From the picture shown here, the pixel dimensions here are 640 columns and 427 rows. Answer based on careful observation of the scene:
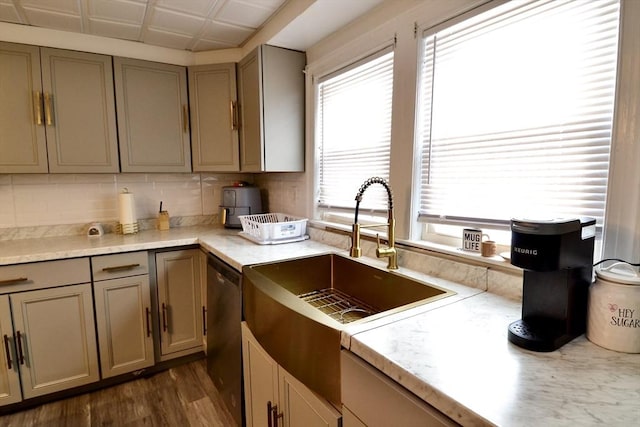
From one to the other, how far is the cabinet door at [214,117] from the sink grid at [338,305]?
123 centimetres

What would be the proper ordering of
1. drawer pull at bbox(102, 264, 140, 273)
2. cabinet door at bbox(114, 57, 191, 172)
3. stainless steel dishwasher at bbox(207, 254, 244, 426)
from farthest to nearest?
cabinet door at bbox(114, 57, 191, 172) → drawer pull at bbox(102, 264, 140, 273) → stainless steel dishwasher at bbox(207, 254, 244, 426)

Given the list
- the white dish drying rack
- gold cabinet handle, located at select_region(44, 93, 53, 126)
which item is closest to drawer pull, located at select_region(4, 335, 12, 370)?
gold cabinet handle, located at select_region(44, 93, 53, 126)

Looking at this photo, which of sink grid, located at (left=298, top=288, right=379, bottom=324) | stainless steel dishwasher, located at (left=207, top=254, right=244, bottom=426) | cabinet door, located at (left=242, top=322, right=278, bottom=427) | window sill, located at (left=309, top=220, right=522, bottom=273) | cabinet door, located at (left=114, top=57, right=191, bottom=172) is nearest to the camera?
window sill, located at (left=309, top=220, right=522, bottom=273)

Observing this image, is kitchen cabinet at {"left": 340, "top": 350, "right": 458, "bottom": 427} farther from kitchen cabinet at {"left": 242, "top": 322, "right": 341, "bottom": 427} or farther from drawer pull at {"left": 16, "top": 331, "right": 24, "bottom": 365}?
drawer pull at {"left": 16, "top": 331, "right": 24, "bottom": 365}

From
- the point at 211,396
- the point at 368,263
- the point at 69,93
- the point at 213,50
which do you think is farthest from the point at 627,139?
the point at 69,93

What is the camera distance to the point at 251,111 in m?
2.26

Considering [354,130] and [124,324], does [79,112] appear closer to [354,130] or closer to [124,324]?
[124,324]

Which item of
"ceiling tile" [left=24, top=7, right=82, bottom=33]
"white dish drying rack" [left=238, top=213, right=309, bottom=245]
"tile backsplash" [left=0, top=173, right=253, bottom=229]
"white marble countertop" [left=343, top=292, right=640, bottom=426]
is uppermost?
"ceiling tile" [left=24, top=7, right=82, bottom=33]

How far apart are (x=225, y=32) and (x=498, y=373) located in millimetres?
2334

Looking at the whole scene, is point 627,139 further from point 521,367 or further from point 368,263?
point 368,263

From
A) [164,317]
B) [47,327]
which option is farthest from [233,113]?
[47,327]

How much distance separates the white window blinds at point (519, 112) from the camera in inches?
37.8

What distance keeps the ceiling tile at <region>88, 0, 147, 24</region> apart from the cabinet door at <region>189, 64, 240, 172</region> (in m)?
0.51

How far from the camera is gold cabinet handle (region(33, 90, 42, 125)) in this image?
2008mm
